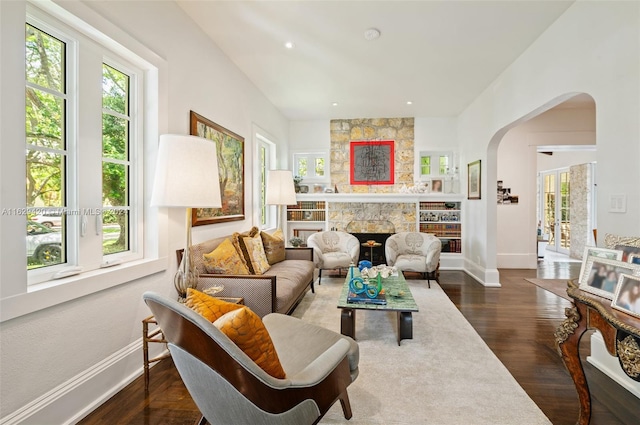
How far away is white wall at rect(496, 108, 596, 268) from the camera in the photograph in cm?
574

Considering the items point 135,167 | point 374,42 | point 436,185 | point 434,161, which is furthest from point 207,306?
point 434,161

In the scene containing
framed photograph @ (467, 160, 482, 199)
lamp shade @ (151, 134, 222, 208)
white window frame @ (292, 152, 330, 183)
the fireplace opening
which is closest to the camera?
lamp shade @ (151, 134, 222, 208)

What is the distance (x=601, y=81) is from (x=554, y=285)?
346 cm

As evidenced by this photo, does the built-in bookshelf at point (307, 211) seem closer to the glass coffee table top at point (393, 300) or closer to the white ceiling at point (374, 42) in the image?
the white ceiling at point (374, 42)

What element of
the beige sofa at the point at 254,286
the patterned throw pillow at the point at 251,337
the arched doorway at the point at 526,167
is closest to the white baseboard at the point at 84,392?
the beige sofa at the point at 254,286

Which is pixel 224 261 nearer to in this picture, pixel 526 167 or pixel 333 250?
pixel 333 250

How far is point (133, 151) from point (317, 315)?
243 centimetres

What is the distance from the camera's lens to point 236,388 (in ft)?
3.84

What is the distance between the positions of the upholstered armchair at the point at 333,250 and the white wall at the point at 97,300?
183 cm

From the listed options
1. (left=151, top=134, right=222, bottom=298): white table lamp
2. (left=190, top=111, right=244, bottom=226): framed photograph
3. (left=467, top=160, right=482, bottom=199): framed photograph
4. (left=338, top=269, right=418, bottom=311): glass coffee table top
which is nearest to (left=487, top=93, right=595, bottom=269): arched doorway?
(left=467, top=160, right=482, bottom=199): framed photograph

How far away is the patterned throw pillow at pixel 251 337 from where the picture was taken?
1163mm

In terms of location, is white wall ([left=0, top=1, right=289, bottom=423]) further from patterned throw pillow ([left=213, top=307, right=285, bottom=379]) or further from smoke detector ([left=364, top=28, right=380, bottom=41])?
smoke detector ([left=364, top=28, right=380, bottom=41])

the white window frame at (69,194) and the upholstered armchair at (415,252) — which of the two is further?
the upholstered armchair at (415,252)

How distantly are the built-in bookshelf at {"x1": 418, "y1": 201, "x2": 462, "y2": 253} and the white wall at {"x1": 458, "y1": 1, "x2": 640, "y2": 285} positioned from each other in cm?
213
